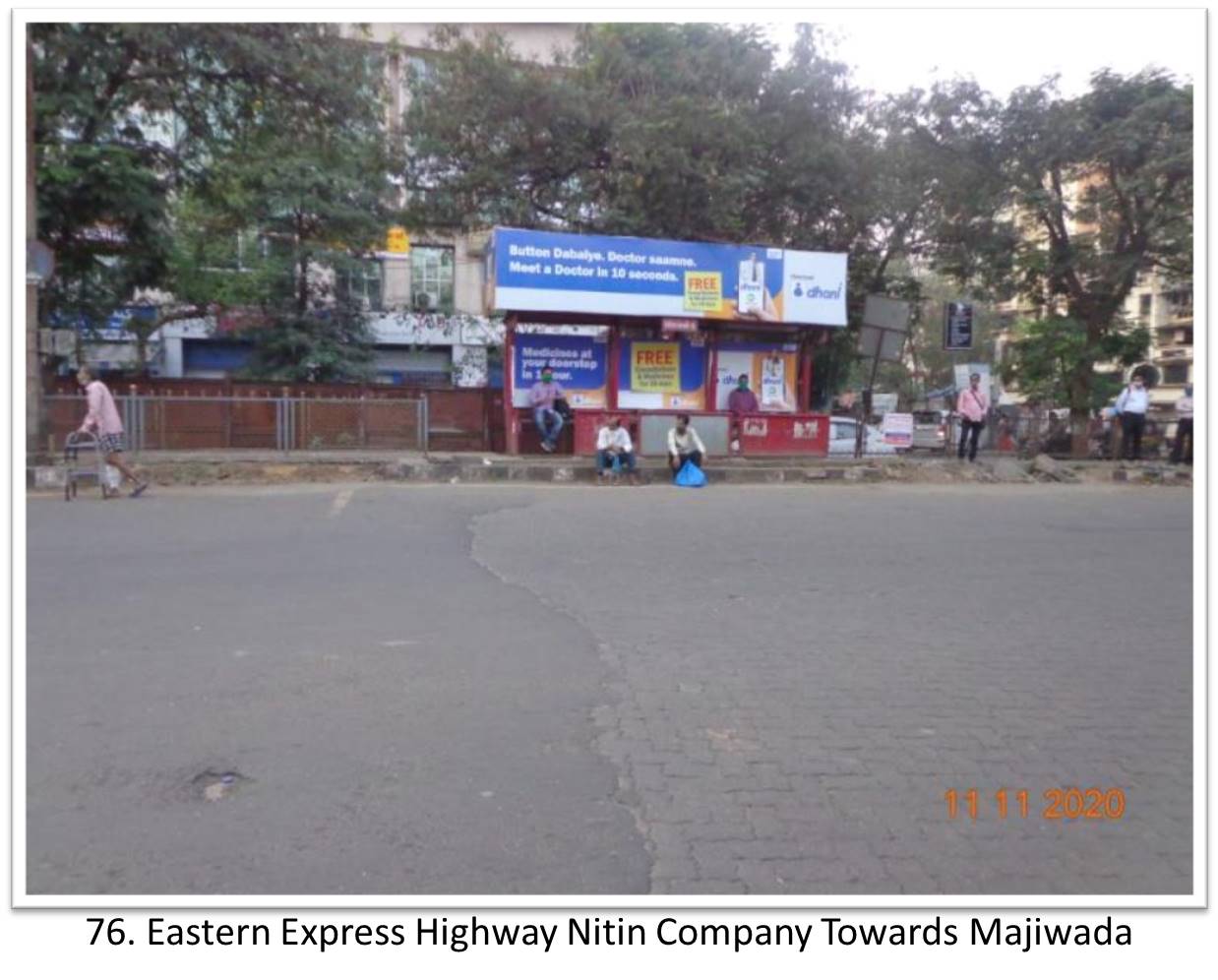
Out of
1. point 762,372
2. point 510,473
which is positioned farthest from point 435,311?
point 510,473

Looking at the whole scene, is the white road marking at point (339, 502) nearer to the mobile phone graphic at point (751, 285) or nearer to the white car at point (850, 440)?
the mobile phone graphic at point (751, 285)

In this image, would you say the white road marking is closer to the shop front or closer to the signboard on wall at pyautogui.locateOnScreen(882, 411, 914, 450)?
the shop front

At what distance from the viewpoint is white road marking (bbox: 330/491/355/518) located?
40.4 ft

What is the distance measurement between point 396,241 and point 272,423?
1592 cm

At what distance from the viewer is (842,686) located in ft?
18.1

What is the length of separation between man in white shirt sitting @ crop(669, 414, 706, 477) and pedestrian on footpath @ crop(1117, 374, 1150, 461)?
366 inches

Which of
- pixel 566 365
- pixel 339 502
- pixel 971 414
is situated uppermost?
pixel 566 365

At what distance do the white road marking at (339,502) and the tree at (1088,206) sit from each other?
1548 cm

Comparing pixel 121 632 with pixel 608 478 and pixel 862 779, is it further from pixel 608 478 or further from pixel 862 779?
pixel 608 478

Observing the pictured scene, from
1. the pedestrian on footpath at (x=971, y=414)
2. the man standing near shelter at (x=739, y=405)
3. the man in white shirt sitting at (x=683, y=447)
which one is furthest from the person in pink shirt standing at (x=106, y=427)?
the pedestrian on footpath at (x=971, y=414)

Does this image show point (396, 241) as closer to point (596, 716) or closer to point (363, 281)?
point (363, 281)

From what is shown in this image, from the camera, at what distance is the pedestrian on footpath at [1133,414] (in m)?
20.5

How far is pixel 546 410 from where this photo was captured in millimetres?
18734

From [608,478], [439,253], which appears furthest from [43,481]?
[439,253]
